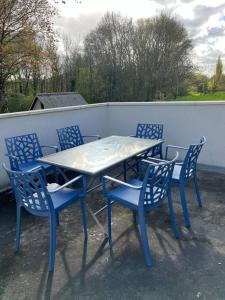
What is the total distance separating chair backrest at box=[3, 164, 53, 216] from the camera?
1.84 m

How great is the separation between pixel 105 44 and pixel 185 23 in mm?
4851

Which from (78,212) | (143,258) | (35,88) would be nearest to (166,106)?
(78,212)

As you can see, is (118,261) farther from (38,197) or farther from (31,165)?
(31,165)

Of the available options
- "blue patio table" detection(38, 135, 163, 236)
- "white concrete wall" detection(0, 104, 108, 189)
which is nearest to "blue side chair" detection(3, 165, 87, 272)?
"blue patio table" detection(38, 135, 163, 236)

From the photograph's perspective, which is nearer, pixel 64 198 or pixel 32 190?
pixel 32 190

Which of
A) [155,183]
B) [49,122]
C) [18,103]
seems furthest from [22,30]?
[155,183]

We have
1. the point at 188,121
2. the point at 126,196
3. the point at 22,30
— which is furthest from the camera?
the point at 22,30

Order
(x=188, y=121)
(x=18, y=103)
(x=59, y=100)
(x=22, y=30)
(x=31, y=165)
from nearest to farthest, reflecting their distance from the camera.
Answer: (x=31, y=165) → (x=188, y=121) → (x=59, y=100) → (x=22, y=30) → (x=18, y=103)

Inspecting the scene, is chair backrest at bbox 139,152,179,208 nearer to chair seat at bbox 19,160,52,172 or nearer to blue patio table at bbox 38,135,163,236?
blue patio table at bbox 38,135,163,236

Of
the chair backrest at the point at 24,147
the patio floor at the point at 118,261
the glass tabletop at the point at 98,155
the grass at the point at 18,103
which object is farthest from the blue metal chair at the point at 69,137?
the grass at the point at 18,103

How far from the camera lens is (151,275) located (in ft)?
6.01

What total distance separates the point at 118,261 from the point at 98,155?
115 cm

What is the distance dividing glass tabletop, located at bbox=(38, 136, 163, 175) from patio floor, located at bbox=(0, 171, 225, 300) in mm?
701

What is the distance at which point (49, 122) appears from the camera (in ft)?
13.4
